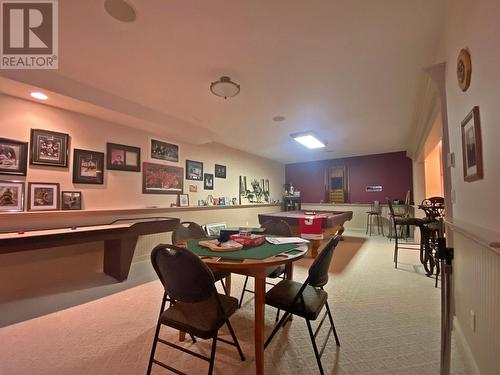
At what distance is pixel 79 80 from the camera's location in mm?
2783

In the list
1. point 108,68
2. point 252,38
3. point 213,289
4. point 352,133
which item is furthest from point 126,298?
point 352,133

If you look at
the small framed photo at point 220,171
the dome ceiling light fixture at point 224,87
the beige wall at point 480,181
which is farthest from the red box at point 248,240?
the small framed photo at point 220,171

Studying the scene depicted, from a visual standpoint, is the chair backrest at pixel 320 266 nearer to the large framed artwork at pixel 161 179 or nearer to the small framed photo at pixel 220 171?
the large framed artwork at pixel 161 179

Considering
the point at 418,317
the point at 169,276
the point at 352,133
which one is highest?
the point at 352,133

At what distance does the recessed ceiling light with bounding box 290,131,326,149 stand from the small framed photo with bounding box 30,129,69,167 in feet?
13.4

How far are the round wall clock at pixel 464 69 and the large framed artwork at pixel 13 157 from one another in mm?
4451

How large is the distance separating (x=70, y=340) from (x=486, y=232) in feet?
10.0

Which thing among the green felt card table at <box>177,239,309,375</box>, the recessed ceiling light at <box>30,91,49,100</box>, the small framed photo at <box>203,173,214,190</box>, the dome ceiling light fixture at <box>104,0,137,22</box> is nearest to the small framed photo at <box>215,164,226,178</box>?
the small framed photo at <box>203,173,214,190</box>

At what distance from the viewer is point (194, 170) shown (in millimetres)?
5180

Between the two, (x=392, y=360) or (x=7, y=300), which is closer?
(x=392, y=360)

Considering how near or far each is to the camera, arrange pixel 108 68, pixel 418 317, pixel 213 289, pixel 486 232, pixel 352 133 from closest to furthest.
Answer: pixel 486 232 → pixel 213 289 → pixel 418 317 → pixel 108 68 → pixel 352 133

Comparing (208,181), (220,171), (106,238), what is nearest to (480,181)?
(106,238)

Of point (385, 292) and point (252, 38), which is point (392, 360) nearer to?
point (385, 292)

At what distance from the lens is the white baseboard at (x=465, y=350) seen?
150 cm
